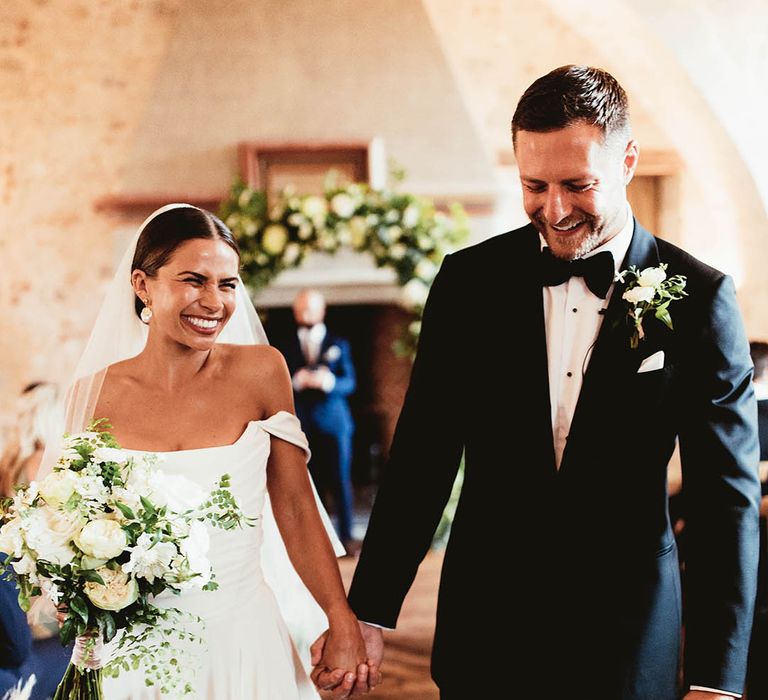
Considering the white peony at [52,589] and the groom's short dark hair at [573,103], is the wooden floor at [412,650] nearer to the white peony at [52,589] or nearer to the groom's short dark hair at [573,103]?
the white peony at [52,589]

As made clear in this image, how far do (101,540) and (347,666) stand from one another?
721mm

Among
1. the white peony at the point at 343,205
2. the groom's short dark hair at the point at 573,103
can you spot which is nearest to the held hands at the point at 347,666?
the groom's short dark hair at the point at 573,103

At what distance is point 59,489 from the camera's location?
1487 mm

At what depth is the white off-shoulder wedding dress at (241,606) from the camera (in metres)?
1.89

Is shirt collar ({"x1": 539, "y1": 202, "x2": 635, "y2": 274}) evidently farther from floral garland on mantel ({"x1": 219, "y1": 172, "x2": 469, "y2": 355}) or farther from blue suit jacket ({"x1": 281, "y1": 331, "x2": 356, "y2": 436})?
blue suit jacket ({"x1": 281, "y1": 331, "x2": 356, "y2": 436})

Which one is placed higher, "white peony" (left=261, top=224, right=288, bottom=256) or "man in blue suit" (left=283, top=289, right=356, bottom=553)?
"white peony" (left=261, top=224, right=288, bottom=256)

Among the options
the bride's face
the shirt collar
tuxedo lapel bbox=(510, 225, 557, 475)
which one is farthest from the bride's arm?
the shirt collar

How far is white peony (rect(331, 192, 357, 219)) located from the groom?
4181 millimetres

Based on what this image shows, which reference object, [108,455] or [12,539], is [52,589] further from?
[108,455]

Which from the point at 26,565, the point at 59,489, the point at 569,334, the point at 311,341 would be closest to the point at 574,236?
the point at 569,334

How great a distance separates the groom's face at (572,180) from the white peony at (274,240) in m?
4.37

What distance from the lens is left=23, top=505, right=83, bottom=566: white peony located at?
1481mm

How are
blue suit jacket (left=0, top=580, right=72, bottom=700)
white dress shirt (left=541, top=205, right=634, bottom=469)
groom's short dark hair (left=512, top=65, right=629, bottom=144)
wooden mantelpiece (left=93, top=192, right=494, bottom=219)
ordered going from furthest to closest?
wooden mantelpiece (left=93, top=192, right=494, bottom=219) < blue suit jacket (left=0, top=580, right=72, bottom=700) < white dress shirt (left=541, top=205, right=634, bottom=469) < groom's short dark hair (left=512, top=65, right=629, bottom=144)

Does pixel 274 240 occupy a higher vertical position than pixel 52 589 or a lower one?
higher
